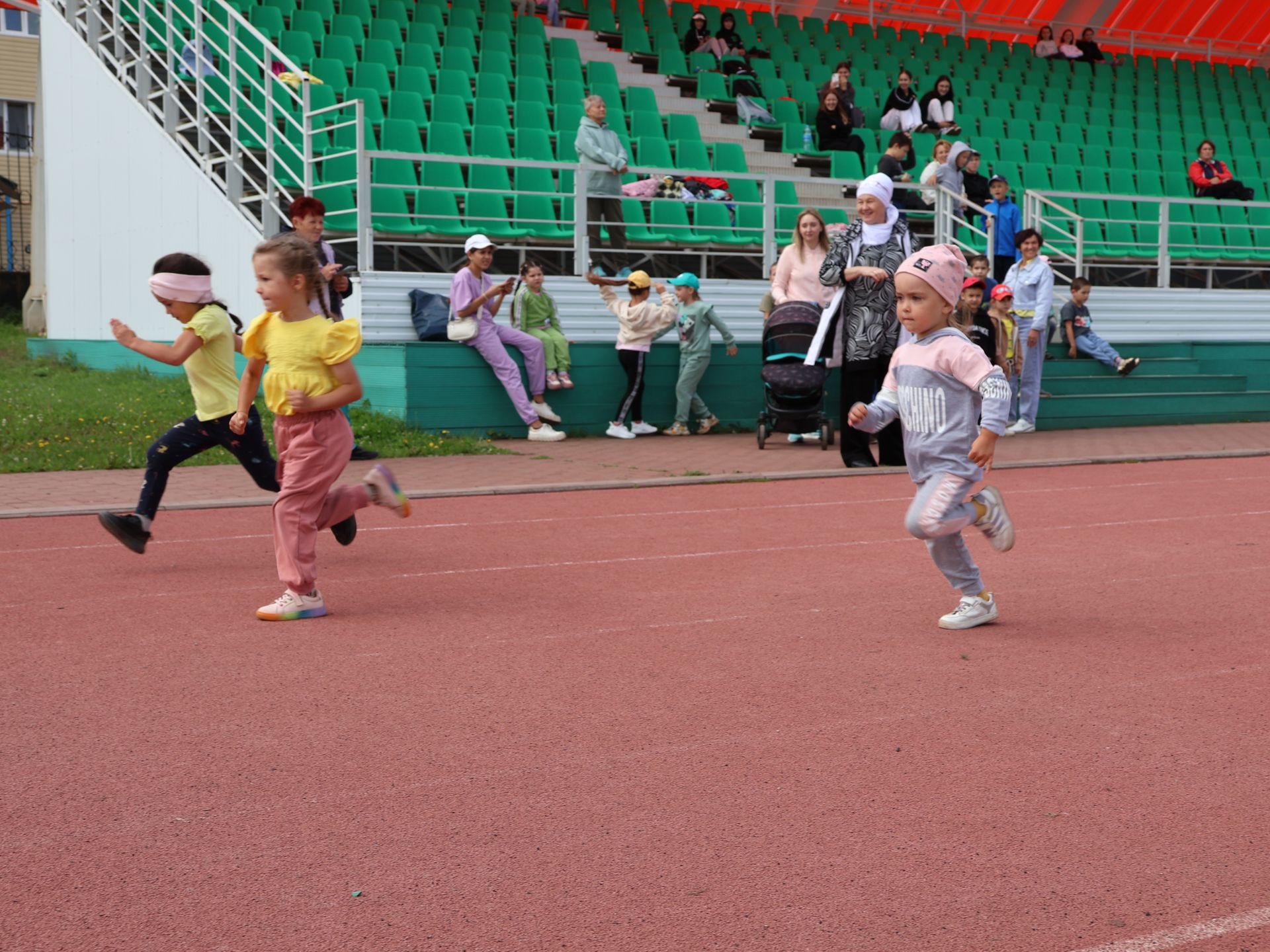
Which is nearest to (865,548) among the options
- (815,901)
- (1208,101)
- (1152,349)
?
(815,901)

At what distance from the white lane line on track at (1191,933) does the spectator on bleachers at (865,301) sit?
29.5 ft

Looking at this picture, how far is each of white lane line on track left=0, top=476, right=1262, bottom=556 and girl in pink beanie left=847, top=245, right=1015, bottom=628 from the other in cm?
353

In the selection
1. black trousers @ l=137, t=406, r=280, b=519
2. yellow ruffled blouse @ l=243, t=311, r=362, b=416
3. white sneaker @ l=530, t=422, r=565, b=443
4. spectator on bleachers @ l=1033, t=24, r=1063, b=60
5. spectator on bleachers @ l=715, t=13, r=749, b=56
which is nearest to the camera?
yellow ruffled blouse @ l=243, t=311, r=362, b=416

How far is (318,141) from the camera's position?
54.6ft

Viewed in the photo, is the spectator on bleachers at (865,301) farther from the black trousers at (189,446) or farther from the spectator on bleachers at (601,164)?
the black trousers at (189,446)

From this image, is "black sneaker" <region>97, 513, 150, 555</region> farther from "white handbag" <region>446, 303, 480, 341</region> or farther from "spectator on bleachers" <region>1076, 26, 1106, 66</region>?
"spectator on bleachers" <region>1076, 26, 1106, 66</region>

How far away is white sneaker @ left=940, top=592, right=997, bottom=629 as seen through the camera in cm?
639

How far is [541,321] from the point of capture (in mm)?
14742

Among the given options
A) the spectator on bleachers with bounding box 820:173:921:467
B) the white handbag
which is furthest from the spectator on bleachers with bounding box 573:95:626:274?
the spectator on bleachers with bounding box 820:173:921:467

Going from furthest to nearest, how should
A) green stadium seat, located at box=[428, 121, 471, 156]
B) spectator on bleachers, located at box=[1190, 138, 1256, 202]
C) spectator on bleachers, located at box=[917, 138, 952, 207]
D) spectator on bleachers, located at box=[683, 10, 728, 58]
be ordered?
spectator on bleachers, located at box=[683, 10, 728, 58] → spectator on bleachers, located at box=[1190, 138, 1256, 202] → spectator on bleachers, located at box=[917, 138, 952, 207] → green stadium seat, located at box=[428, 121, 471, 156]

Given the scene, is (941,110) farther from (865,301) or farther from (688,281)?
(865,301)

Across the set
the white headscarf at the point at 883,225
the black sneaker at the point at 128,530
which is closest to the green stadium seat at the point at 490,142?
the white headscarf at the point at 883,225

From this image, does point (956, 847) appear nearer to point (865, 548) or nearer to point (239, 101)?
point (865, 548)

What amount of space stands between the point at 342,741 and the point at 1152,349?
52.8 feet
